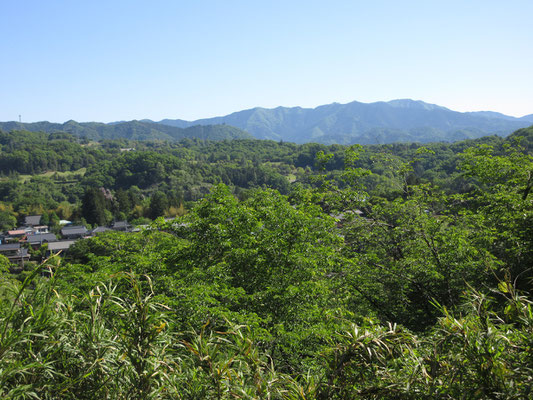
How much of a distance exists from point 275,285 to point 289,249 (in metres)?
1.30

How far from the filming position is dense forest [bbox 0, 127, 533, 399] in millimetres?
2053

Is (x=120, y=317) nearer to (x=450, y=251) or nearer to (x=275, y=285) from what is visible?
(x=275, y=285)

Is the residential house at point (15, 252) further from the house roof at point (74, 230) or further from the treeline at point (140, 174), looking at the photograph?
the treeline at point (140, 174)

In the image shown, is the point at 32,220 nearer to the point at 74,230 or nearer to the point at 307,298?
the point at 74,230

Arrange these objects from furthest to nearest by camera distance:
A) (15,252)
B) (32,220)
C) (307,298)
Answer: (32,220) < (15,252) < (307,298)

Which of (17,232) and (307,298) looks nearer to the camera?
(307,298)

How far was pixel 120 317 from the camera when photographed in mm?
2385

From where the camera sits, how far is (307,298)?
8.94 meters

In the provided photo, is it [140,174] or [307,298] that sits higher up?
[307,298]

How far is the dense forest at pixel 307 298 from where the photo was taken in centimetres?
205

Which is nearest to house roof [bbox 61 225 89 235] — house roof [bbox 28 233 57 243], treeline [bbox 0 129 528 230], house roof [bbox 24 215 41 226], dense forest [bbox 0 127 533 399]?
house roof [bbox 28 233 57 243]

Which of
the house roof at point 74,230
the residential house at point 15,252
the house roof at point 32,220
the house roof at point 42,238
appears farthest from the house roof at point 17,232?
the residential house at point 15,252

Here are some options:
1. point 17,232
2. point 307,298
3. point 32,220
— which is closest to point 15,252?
point 17,232

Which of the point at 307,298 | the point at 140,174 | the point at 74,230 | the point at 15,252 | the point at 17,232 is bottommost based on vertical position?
the point at 17,232
